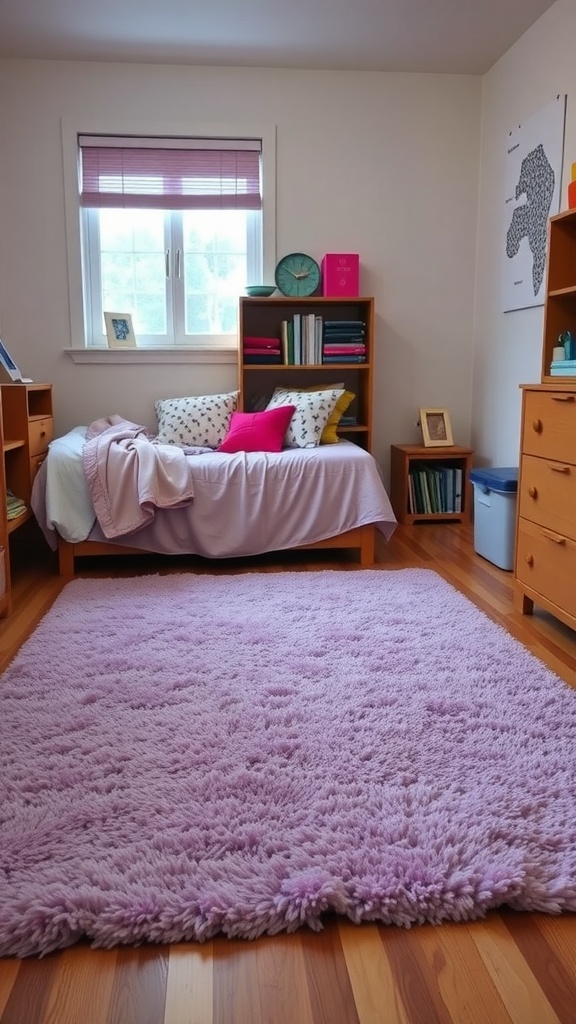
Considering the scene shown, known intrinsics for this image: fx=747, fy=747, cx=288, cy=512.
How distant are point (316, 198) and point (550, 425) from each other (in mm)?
2380

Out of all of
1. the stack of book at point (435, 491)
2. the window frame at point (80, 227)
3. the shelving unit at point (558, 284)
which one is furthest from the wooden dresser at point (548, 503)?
the window frame at point (80, 227)

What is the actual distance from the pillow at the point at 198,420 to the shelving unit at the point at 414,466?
3.27ft

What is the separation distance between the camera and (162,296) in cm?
421

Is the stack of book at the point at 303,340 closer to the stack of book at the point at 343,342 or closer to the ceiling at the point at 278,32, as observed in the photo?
the stack of book at the point at 343,342

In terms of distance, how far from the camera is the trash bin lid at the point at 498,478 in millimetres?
3135

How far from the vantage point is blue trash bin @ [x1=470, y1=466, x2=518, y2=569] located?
317 cm

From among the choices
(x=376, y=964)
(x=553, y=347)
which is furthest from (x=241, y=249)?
(x=376, y=964)

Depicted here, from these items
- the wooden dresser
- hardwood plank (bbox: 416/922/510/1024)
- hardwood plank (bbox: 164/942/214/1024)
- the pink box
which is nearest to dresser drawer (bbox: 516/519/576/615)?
the wooden dresser

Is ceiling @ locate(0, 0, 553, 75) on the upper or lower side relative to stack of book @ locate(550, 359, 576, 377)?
upper

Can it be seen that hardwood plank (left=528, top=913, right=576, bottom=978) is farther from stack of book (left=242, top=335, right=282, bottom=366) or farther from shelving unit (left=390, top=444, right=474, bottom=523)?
stack of book (left=242, top=335, right=282, bottom=366)

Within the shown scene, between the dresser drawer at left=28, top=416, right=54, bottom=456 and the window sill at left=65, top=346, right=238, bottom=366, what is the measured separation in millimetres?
567

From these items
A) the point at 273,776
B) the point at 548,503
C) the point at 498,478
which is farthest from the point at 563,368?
the point at 273,776

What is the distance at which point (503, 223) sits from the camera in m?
3.94

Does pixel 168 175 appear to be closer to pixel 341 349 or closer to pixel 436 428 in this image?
pixel 341 349
